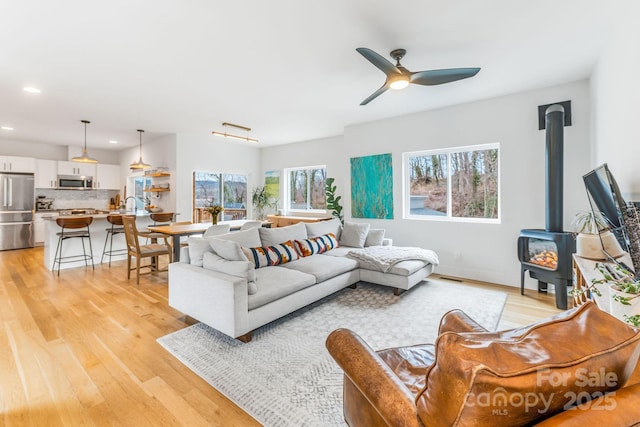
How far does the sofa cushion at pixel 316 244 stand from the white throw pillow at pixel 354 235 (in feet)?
0.61

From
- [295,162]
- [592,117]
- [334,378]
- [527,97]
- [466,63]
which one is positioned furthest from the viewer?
[295,162]

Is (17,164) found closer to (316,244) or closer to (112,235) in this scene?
(112,235)

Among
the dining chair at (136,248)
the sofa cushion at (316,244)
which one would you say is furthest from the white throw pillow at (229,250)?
the dining chair at (136,248)

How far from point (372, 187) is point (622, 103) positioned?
3411 mm

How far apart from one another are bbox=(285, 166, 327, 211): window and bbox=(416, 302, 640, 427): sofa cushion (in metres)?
6.33

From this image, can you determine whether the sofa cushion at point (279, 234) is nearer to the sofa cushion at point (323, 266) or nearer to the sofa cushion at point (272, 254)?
the sofa cushion at point (272, 254)

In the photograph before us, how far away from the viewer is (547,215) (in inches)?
135

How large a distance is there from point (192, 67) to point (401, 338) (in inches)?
138

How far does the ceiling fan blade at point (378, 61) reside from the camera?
2279 millimetres

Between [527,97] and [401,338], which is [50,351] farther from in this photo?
[527,97]

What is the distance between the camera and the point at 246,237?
3.48 meters

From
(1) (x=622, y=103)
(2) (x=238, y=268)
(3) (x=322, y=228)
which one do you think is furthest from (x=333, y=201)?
(1) (x=622, y=103)

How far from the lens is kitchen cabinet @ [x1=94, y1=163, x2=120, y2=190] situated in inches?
320

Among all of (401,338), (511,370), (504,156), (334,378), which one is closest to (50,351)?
(334,378)
